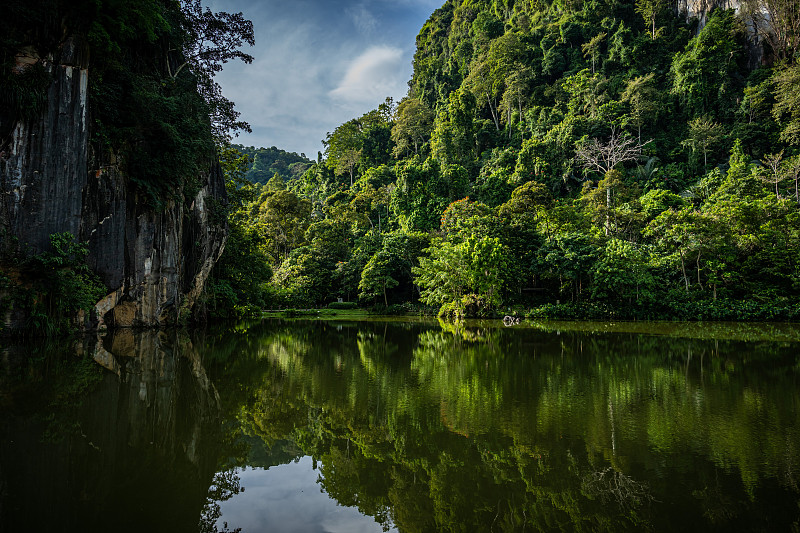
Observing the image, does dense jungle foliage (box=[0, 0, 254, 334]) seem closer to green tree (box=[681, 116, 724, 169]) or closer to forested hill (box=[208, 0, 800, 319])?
forested hill (box=[208, 0, 800, 319])

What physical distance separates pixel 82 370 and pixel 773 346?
15.2 meters

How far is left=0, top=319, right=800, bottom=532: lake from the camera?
2795 millimetres

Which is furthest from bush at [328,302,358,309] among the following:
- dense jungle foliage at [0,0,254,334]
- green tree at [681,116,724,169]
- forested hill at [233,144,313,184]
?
forested hill at [233,144,313,184]

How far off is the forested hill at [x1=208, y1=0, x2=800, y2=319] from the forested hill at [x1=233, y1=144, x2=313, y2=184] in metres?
22.9

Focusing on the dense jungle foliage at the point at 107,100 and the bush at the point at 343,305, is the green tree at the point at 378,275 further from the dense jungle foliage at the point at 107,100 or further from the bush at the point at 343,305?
the dense jungle foliage at the point at 107,100

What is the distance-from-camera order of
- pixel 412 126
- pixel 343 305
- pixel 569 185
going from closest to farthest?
pixel 343 305 < pixel 569 185 < pixel 412 126

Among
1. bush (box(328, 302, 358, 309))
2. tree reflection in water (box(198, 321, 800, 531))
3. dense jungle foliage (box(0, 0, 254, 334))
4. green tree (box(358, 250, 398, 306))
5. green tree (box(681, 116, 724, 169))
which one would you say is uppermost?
green tree (box(681, 116, 724, 169))

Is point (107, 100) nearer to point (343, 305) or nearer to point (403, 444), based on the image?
point (403, 444)

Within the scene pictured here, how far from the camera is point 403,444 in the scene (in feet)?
13.3

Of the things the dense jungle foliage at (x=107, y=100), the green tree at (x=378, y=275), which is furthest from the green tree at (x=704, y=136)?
the dense jungle foliage at (x=107, y=100)

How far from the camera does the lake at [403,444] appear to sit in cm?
279

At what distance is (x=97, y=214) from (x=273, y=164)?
68.2 metres

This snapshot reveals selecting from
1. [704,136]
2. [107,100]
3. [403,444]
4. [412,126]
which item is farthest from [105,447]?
[412,126]

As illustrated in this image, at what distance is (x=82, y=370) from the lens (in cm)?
688
